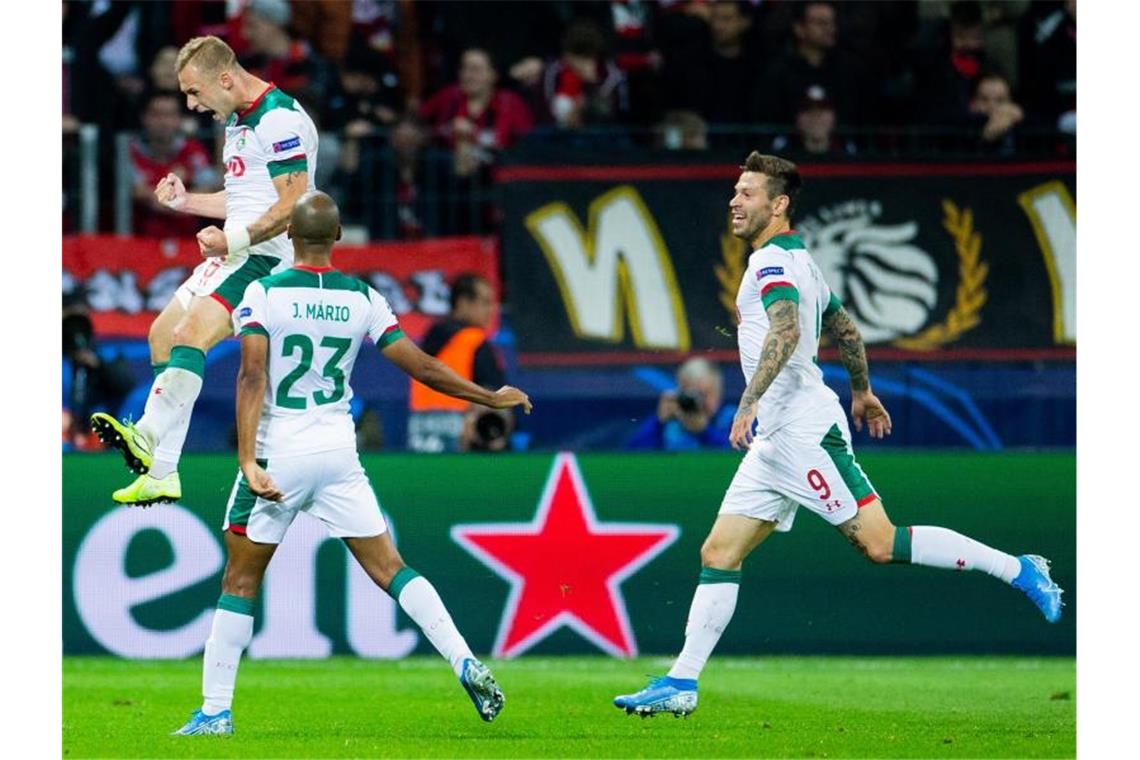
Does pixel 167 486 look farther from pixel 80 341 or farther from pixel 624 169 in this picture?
pixel 624 169

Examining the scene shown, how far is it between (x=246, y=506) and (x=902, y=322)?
648cm

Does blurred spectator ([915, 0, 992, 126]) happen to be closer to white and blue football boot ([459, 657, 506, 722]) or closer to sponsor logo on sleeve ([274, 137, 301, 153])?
sponsor logo on sleeve ([274, 137, 301, 153])

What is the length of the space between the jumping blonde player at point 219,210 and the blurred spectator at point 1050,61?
711cm

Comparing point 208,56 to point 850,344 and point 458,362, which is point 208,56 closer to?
point 850,344

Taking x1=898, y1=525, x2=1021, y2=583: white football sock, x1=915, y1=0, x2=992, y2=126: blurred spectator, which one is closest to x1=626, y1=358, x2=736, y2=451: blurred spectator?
x1=915, y1=0, x2=992, y2=126: blurred spectator

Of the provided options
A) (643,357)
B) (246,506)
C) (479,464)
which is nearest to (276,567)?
(479,464)

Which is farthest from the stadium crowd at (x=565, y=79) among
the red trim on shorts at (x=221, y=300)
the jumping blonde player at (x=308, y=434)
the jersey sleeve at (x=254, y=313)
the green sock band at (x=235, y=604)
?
the green sock band at (x=235, y=604)

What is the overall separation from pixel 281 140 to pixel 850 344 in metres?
2.87

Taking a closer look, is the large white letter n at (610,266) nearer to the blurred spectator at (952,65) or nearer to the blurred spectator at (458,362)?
the blurred spectator at (458,362)

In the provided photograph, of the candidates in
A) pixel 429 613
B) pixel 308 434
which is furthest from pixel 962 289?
pixel 308 434

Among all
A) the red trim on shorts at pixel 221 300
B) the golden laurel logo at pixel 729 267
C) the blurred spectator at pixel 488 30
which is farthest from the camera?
the blurred spectator at pixel 488 30

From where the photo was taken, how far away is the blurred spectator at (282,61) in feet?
52.0

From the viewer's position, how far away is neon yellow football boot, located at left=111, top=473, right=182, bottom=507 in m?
10.2

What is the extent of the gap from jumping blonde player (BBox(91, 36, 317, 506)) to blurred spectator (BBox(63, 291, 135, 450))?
3.75 meters
